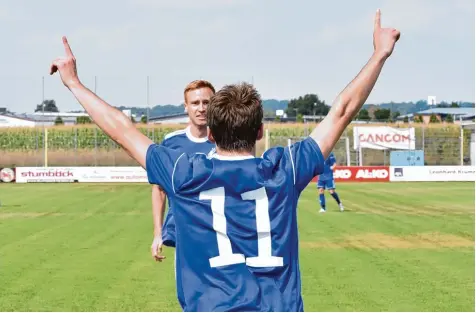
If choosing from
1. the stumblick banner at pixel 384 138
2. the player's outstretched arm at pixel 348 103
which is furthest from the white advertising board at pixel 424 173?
the player's outstretched arm at pixel 348 103

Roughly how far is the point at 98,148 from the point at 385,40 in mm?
52128

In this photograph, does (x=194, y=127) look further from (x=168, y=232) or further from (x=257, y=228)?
(x=257, y=228)

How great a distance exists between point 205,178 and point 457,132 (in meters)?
59.9

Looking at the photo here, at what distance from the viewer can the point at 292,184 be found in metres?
4.07

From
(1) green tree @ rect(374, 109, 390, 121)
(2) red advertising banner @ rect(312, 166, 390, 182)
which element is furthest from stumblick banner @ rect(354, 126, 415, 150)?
(1) green tree @ rect(374, 109, 390, 121)

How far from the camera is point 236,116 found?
3969 mm

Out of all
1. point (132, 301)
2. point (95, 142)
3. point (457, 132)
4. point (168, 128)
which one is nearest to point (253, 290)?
point (132, 301)

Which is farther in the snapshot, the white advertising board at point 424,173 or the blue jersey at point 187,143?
the white advertising board at point 424,173

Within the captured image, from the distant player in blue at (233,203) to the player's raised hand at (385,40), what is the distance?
0.53 meters

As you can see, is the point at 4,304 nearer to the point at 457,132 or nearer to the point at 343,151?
the point at 343,151

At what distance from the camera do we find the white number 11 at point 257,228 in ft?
13.1

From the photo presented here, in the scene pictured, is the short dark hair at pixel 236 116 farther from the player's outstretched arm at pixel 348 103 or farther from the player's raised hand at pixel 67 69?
the player's raised hand at pixel 67 69

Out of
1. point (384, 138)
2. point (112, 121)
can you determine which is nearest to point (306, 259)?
point (112, 121)

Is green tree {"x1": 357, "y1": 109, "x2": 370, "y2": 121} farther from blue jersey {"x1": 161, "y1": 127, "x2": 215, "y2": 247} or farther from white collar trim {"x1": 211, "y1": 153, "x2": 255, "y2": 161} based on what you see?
white collar trim {"x1": 211, "y1": 153, "x2": 255, "y2": 161}
